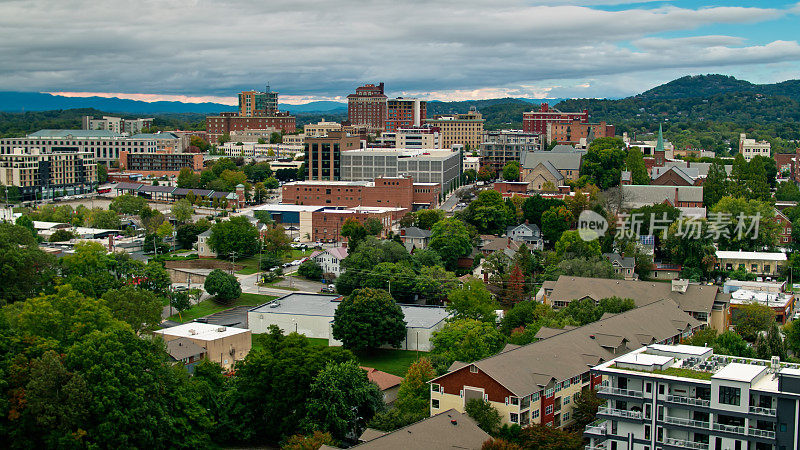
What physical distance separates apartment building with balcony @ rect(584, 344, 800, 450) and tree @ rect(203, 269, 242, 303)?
24184mm

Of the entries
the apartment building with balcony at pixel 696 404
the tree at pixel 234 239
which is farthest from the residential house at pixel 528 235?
the apartment building with balcony at pixel 696 404

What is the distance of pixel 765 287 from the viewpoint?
34.9 meters

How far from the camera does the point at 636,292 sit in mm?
31469

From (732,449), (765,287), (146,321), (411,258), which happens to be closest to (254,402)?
(146,321)

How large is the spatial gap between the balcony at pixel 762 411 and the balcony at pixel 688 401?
76 centimetres

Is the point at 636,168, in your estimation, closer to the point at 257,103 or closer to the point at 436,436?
the point at 436,436

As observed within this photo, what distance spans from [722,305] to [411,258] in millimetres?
15379

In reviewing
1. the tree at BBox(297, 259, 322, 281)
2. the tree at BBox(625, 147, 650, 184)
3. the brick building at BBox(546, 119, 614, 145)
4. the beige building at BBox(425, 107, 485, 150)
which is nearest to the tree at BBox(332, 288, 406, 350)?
the tree at BBox(297, 259, 322, 281)

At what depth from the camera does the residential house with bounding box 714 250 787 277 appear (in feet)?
127

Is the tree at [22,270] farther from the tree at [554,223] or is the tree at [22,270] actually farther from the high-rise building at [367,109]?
the high-rise building at [367,109]

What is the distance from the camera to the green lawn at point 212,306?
36819 mm

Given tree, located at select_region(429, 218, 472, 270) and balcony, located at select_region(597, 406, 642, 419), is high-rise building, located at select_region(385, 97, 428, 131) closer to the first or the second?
tree, located at select_region(429, 218, 472, 270)

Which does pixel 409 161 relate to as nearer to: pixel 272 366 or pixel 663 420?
pixel 272 366

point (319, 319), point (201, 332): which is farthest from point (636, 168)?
point (201, 332)
